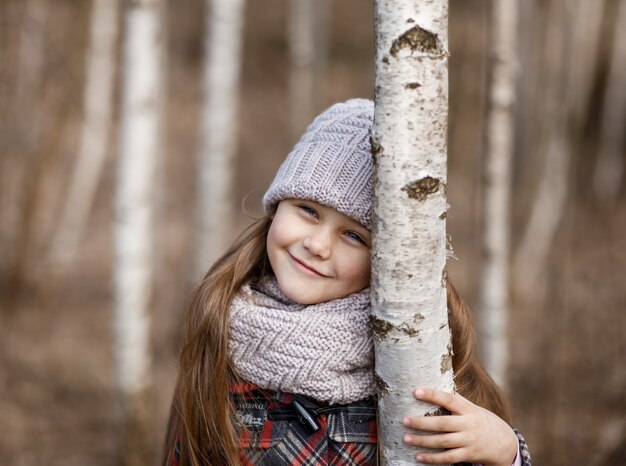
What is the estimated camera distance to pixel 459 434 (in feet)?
4.71

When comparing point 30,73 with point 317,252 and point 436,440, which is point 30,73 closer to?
point 317,252

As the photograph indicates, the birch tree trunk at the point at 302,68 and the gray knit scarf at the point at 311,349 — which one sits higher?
the birch tree trunk at the point at 302,68

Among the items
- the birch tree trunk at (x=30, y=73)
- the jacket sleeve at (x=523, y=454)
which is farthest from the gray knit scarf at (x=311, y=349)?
the birch tree trunk at (x=30, y=73)

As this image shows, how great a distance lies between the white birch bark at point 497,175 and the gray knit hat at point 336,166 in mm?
2111

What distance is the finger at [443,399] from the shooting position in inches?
54.5

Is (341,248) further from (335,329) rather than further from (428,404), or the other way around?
(428,404)

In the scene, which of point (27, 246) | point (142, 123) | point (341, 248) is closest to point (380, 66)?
point (341, 248)

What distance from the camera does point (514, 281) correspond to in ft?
25.5

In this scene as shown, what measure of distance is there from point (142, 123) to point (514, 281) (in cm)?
507

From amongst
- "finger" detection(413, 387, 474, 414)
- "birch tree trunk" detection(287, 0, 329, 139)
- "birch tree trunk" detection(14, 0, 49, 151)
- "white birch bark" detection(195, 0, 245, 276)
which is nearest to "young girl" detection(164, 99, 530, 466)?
"finger" detection(413, 387, 474, 414)

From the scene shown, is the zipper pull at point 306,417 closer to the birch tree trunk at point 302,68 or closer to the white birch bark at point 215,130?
the white birch bark at point 215,130

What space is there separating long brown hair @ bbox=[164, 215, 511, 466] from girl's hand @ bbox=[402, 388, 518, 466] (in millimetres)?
274

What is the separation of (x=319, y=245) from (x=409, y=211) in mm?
363

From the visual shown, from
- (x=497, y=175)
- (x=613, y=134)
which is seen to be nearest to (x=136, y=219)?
(x=497, y=175)
